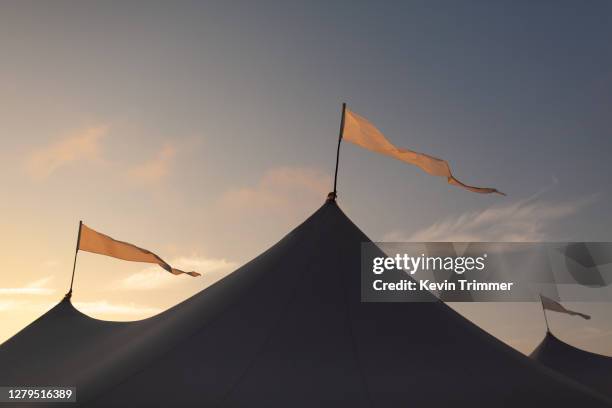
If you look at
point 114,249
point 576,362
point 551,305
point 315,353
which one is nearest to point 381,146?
point 315,353

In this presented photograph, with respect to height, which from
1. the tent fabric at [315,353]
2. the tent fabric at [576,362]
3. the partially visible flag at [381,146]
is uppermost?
the partially visible flag at [381,146]

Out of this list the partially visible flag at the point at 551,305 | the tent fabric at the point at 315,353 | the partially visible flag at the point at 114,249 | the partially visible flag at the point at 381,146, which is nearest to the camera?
the tent fabric at the point at 315,353

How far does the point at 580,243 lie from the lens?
35.3 feet

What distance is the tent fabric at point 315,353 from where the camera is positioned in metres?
3.95

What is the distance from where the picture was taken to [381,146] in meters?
6.05

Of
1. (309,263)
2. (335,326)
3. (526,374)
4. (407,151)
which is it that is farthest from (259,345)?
(407,151)

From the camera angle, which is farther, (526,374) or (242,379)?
(526,374)

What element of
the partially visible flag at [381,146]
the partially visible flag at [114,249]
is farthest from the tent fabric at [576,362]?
the partially visible flag at [114,249]

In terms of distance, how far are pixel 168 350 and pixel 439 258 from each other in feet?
14.3

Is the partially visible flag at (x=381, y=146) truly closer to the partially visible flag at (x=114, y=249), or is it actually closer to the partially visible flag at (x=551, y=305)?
the partially visible flag at (x=114, y=249)

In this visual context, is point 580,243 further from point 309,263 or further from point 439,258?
point 309,263

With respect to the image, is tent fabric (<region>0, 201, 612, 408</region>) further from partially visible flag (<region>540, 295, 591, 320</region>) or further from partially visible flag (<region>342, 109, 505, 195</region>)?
partially visible flag (<region>540, 295, 591, 320</region>)

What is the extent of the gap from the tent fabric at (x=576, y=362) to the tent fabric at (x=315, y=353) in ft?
27.5

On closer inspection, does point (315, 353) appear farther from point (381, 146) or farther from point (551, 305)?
point (551, 305)
